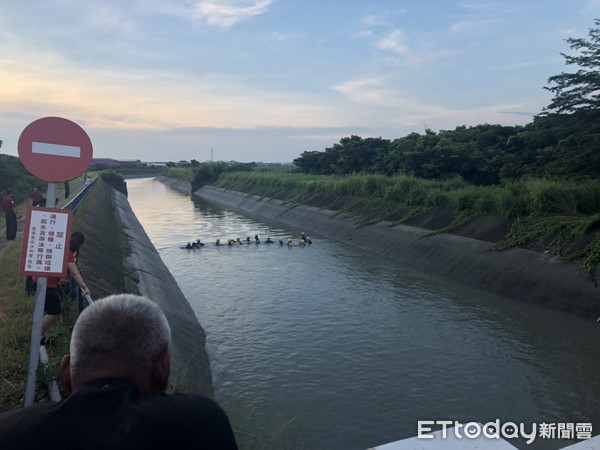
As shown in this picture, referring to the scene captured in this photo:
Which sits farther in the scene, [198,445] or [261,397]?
[261,397]

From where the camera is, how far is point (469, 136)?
38906mm

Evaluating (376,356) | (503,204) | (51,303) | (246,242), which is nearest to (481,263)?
(503,204)

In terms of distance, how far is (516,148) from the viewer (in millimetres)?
32438

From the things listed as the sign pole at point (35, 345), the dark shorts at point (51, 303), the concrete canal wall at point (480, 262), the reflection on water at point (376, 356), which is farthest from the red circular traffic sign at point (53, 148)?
the concrete canal wall at point (480, 262)

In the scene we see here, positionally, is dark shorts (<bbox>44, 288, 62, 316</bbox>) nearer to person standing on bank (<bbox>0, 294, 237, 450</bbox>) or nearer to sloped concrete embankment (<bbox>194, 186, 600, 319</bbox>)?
person standing on bank (<bbox>0, 294, 237, 450</bbox>)

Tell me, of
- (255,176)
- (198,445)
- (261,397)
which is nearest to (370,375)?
(261,397)

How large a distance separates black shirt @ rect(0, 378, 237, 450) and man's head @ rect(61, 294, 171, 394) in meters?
0.10

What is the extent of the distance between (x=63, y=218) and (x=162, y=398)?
129 inches

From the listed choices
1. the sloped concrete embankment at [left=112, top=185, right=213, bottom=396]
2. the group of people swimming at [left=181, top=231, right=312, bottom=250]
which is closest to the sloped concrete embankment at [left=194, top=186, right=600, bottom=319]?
the group of people swimming at [left=181, top=231, right=312, bottom=250]

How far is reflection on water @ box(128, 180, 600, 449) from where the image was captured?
8039mm

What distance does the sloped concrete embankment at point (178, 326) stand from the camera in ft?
27.1

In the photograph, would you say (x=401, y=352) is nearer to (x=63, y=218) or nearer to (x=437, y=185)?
(x=63, y=218)

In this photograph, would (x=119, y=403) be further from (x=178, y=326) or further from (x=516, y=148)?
(x=516, y=148)

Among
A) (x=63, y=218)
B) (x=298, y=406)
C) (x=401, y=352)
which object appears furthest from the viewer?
(x=401, y=352)
